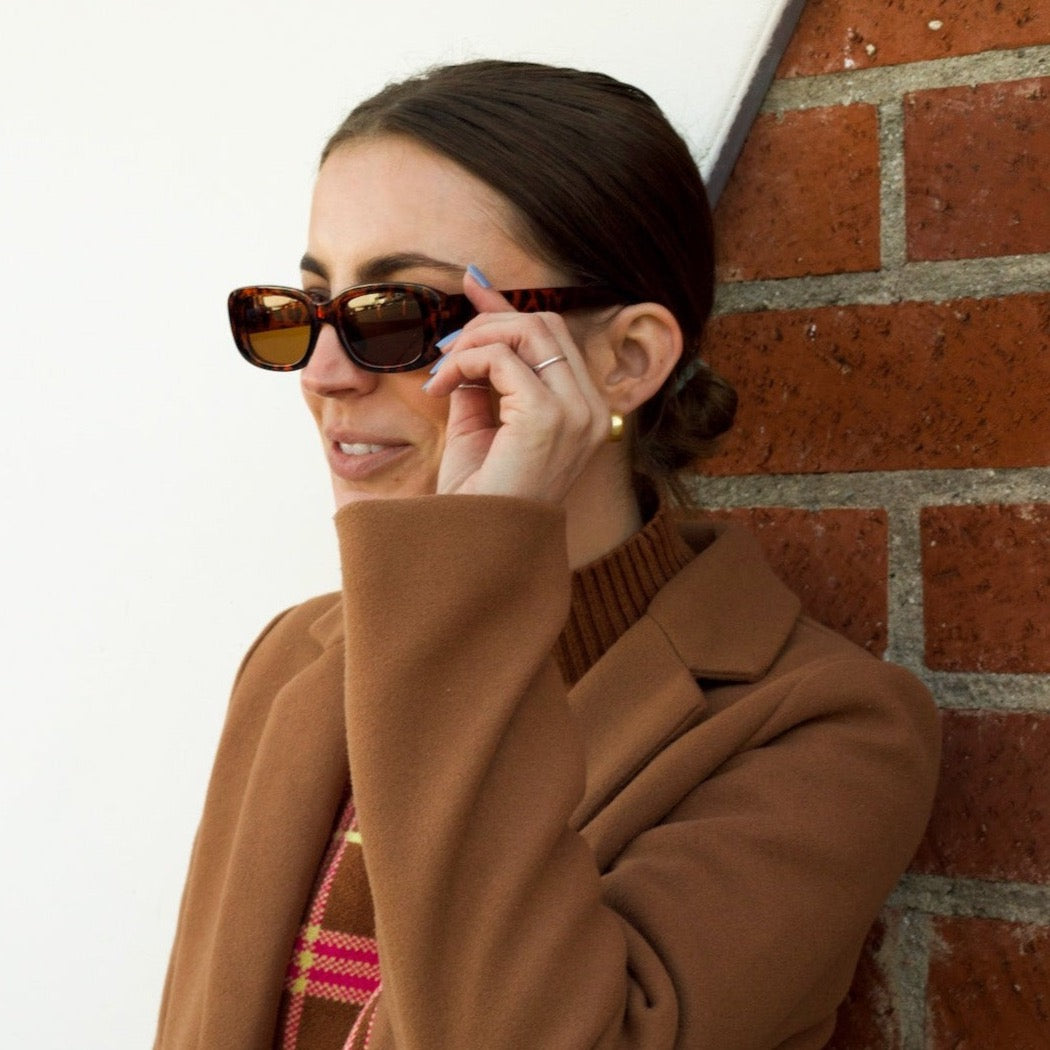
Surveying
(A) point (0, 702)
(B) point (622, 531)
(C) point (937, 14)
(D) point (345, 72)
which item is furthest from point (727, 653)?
(A) point (0, 702)

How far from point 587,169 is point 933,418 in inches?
17.0

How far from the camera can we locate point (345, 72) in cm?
183

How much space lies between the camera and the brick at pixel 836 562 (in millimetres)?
1569

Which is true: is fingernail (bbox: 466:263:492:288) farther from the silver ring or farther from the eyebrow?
the silver ring

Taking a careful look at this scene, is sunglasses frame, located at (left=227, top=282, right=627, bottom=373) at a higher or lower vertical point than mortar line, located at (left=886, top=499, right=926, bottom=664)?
higher

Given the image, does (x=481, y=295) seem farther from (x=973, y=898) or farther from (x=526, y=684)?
(x=973, y=898)

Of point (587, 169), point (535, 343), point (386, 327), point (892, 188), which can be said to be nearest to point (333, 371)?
point (386, 327)

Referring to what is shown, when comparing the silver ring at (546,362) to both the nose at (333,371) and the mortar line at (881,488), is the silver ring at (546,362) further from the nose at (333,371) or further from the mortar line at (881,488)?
the mortar line at (881,488)

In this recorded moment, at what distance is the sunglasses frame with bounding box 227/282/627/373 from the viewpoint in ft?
4.51

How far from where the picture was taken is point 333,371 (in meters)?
1.43

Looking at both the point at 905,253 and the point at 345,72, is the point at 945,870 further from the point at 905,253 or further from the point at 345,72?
the point at 345,72

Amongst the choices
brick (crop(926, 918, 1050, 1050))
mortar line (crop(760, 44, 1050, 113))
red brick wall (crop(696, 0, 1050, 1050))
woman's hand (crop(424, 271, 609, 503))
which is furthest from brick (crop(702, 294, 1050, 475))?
brick (crop(926, 918, 1050, 1050))

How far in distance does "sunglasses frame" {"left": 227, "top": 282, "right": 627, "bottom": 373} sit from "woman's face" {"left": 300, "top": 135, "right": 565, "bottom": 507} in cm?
2

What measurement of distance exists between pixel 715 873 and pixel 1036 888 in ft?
1.46
